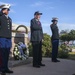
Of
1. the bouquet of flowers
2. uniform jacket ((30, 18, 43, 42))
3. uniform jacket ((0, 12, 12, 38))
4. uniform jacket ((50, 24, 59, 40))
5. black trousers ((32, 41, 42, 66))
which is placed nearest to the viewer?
uniform jacket ((0, 12, 12, 38))

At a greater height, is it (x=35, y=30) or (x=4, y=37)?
(x=35, y=30)

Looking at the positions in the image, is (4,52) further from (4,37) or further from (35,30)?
(35,30)

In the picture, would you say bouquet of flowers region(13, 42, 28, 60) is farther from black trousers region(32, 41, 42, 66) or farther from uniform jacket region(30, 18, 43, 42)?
uniform jacket region(30, 18, 43, 42)

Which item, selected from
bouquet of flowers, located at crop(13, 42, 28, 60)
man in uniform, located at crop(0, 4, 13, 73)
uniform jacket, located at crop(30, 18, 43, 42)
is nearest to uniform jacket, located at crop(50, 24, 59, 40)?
bouquet of flowers, located at crop(13, 42, 28, 60)

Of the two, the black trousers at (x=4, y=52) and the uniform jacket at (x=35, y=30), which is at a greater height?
the uniform jacket at (x=35, y=30)

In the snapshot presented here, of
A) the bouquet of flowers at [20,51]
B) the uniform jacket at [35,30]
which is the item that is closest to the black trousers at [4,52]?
the uniform jacket at [35,30]

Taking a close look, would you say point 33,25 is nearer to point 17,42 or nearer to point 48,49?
point 17,42

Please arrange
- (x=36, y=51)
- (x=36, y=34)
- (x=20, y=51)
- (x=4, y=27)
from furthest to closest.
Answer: (x=20, y=51) < (x=36, y=51) < (x=36, y=34) < (x=4, y=27)

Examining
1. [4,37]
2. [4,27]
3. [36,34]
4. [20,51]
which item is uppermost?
[4,27]

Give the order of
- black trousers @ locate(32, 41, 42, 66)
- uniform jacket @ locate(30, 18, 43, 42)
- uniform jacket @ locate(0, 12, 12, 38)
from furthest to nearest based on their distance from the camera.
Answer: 1. black trousers @ locate(32, 41, 42, 66)
2. uniform jacket @ locate(30, 18, 43, 42)
3. uniform jacket @ locate(0, 12, 12, 38)

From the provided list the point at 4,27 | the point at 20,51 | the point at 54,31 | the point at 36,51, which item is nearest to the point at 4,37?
the point at 4,27

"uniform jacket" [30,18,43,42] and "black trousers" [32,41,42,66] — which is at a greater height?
"uniform jacket" [30,18,43,42]

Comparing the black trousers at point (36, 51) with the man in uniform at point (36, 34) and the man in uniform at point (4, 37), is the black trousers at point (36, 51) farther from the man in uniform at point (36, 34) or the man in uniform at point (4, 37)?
the man in uniform at point (4, 37)

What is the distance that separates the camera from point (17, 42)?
11.8m
